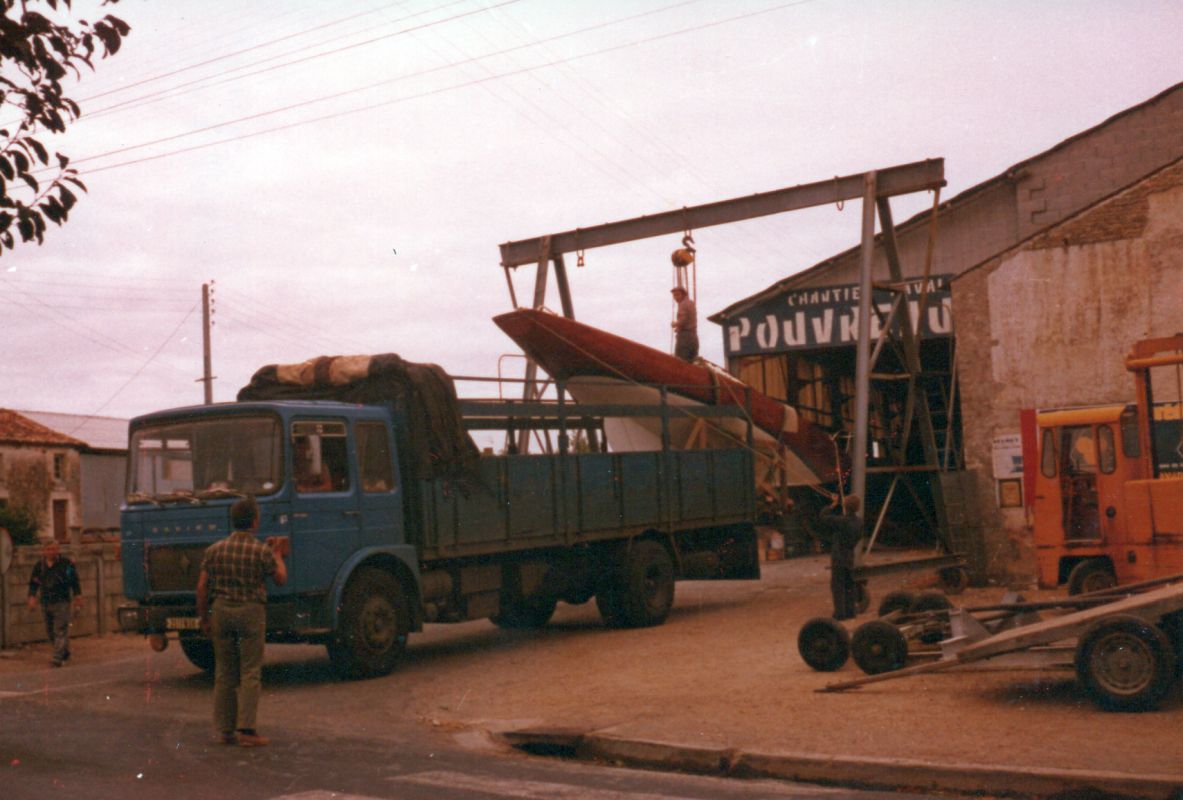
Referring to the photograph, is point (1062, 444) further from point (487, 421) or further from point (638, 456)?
point (487, 421)

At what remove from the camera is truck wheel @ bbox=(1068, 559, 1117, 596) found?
14734 millimetres

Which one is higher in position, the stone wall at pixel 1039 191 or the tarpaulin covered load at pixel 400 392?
the stone wall at pixel 1039 191

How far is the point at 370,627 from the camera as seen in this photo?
39.6 ft

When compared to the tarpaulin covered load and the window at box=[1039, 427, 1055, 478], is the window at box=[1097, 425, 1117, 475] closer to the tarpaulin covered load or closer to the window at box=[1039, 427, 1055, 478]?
the window at box=[1039, 427, 1055, 478]

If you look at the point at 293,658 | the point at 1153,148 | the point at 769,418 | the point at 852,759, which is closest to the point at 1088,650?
the point at 852,759

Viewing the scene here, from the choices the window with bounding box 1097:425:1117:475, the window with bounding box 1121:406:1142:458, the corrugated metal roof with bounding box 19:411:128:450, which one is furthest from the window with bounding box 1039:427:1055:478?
the corrugated metal roof with bounding box 19:411:128:450

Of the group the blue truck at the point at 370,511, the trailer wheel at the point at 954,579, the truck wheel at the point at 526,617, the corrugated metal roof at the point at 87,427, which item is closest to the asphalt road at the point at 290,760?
the blue truck at the point at 370,511

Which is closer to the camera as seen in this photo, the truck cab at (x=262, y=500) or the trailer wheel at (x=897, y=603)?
the truck cab at (x=262, y=500)

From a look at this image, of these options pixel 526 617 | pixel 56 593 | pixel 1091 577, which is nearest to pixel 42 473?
pixel 56 593

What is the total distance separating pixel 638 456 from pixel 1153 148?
1410 cm

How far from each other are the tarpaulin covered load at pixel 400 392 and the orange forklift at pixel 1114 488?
22.7ft

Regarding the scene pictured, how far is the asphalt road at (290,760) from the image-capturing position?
7.03 meters

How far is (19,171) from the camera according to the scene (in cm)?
573

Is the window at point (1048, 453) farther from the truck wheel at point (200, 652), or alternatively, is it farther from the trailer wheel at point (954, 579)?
the truck wheel at point (200, 652)
